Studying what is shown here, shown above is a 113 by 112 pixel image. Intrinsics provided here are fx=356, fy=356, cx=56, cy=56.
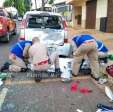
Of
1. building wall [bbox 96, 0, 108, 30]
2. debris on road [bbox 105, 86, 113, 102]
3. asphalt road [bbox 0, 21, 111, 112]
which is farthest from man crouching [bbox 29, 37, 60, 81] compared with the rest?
building wall [bbox 96, 0, 108, 30]

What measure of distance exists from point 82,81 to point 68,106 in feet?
6.99

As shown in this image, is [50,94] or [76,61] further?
[76,61]

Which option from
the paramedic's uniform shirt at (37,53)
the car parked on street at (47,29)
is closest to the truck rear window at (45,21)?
the car parked on street at (47,29)

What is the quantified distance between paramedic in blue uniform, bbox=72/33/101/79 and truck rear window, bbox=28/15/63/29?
2911 mm

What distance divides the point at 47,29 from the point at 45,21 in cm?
60

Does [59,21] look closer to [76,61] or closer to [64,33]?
[64,33]

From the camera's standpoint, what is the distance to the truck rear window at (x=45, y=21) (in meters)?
12.1

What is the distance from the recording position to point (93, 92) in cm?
777

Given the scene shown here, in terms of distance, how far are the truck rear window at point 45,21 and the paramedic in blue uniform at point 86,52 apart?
291 centimetres

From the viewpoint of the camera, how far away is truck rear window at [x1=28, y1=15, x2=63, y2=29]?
1207 centimetres

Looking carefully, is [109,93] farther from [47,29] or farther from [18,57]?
[47,29]

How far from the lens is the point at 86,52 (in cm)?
905

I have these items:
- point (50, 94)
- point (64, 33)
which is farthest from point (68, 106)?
point (64, 33)

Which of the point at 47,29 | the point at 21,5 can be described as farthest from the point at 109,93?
the point at 21,5
